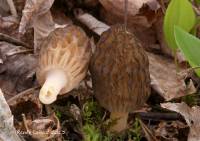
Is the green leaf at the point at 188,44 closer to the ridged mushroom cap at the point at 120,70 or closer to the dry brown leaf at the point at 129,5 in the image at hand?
the ridged mushroom cap at the point at 120,70

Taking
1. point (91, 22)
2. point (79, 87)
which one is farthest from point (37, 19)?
point (79, 87)

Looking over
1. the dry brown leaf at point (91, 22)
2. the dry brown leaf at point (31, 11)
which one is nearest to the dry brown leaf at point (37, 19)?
the dry brown leaf at point (31, 11)

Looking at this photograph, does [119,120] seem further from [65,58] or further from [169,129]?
[65,58]

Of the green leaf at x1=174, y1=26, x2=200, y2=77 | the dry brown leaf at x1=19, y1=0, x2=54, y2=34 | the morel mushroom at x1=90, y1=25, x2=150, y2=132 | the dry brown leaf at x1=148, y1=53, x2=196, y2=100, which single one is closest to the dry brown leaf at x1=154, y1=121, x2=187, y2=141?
the dry brown leaf at x1=148, y1=53, x2=196, y2=100

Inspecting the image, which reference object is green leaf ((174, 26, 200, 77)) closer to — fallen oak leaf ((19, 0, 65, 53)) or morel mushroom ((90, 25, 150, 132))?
morel mushroom ((90, 25, 150, 132))

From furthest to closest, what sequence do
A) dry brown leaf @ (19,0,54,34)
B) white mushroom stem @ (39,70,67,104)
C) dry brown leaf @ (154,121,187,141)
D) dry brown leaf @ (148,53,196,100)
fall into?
dry brown leaf @ (19,0,54,34) < dry brown leaf @ (148,53,196,100) < dry brown leaf @ (154,121,187,141) < white mushroom stem @ (39,70,67,104)

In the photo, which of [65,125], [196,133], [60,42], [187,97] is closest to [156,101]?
[187,97]

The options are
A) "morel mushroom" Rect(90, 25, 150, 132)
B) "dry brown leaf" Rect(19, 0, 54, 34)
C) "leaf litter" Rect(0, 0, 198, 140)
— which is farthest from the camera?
"dry brown leaf" Rect(19, 0, 54, 34)
